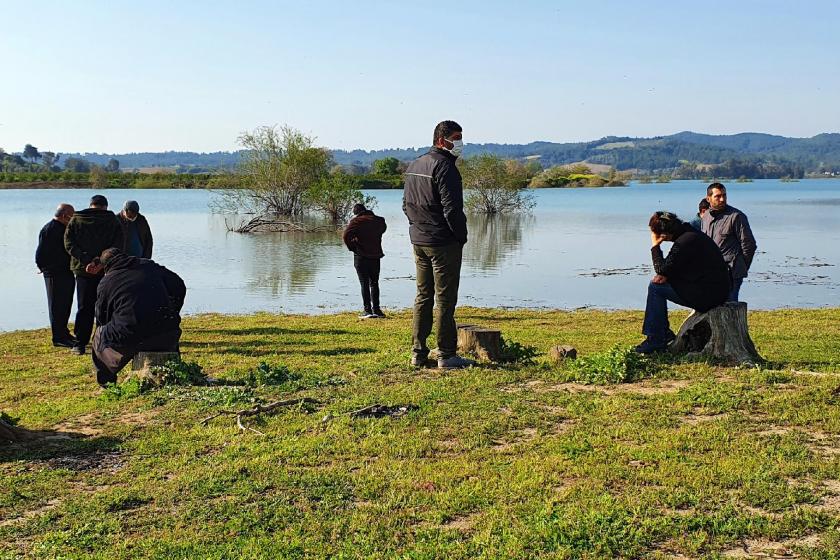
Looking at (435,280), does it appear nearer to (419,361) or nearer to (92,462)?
(419,361)

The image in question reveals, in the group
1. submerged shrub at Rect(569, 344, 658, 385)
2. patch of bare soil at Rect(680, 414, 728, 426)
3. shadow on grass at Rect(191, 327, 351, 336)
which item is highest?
submerged shrub at Rect(569, 344, 658, 385)

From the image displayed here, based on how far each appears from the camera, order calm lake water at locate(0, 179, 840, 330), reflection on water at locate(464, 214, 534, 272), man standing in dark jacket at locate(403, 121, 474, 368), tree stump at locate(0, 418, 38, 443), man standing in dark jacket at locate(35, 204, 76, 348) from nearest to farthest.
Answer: tree stump at locate(0, 418, 38, 443)
man standing in dark jacket at locate(403, 121, 474, 368)
man standing in dark jacket at locate(35, 204, 76, 348)
calm lake water at locate(0, 179, 840, 330)
reflection on water at locate(464, 214, 534, 272)

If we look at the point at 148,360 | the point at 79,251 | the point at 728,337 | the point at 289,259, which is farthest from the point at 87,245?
the point at 289,259

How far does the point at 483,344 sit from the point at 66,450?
13.5ft

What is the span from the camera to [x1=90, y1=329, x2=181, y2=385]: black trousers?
834 cm

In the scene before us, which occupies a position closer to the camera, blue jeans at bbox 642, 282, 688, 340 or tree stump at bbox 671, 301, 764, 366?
tree stump at bbox 671, 301, 764, 366

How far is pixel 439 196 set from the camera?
7969 mm

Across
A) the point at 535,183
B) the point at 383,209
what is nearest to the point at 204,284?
the point at 383,209

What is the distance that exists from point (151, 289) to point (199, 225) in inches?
1535

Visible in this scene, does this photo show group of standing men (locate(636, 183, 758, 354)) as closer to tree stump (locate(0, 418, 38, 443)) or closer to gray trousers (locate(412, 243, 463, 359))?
gray trousers (locate(412, 243, 463, 359))

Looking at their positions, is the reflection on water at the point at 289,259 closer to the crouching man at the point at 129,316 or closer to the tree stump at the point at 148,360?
the crouching man at the point at 129,316

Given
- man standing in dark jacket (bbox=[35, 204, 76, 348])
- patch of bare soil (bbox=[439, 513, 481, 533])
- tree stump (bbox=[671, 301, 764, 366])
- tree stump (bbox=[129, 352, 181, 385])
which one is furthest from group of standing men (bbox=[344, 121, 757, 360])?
man standing in dark jacket (bbox=[35, 204, 76, 348])

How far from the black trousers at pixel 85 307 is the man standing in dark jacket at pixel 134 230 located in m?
0.77

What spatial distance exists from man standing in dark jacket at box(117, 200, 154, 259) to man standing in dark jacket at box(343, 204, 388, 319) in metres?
3.29
